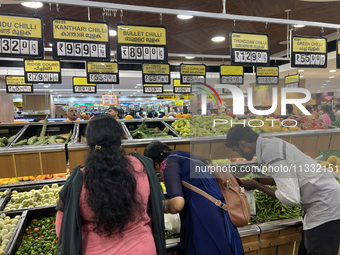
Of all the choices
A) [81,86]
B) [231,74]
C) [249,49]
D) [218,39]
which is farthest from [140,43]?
[81,86]

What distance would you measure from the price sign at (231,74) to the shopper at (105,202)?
7.31 meters

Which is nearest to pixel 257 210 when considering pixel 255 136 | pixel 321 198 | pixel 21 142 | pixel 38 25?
pixel 321 198

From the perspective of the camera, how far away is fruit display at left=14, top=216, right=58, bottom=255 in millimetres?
2320

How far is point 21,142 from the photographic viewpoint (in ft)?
11.9

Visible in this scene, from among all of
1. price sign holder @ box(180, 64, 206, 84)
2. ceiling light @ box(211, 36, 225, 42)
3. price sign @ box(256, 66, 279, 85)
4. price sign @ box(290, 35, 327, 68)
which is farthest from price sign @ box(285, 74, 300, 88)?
price sign @ box(290, 35, 327, 68)

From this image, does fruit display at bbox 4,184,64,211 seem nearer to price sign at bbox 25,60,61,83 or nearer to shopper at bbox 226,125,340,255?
shopper at bbox 226,125,340,255

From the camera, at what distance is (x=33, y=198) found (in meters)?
3.07

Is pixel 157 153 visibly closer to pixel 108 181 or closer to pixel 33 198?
pixel 108 181

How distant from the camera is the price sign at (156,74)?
26.7ft

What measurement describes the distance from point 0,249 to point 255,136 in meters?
A: 2.52

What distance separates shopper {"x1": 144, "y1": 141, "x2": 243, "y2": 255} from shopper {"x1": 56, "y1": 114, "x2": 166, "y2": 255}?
26cm

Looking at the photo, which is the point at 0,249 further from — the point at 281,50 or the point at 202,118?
the point at 281,50

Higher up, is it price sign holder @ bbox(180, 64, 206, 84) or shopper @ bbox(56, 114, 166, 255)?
price sign holder @ bbox(180, 64, 206, 84)

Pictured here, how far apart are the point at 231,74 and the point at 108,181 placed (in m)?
7.77
